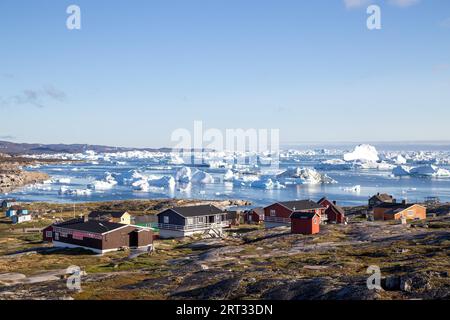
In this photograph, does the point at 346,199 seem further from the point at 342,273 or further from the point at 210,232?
the point at 342,273

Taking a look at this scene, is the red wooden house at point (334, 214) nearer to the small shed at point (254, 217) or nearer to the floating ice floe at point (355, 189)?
the small shed at point (254, 217)

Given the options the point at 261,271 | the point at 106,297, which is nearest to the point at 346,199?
the point at 261,271

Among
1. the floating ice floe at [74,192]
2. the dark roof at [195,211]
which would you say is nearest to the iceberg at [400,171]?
the floating ice floe at [74,192]

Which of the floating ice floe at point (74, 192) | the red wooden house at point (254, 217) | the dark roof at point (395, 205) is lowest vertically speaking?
the floating ice floe at point (74, 192)

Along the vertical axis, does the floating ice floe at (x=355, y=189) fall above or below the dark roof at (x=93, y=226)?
below

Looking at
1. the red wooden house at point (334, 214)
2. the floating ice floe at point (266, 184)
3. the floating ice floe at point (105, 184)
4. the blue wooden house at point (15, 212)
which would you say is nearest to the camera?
the red wooden house at point (334, 214)

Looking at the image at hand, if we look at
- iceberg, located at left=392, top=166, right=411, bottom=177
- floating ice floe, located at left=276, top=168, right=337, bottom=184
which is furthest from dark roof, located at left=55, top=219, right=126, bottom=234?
iceberg, located at left=392, top=166, right=411, bottom=177
